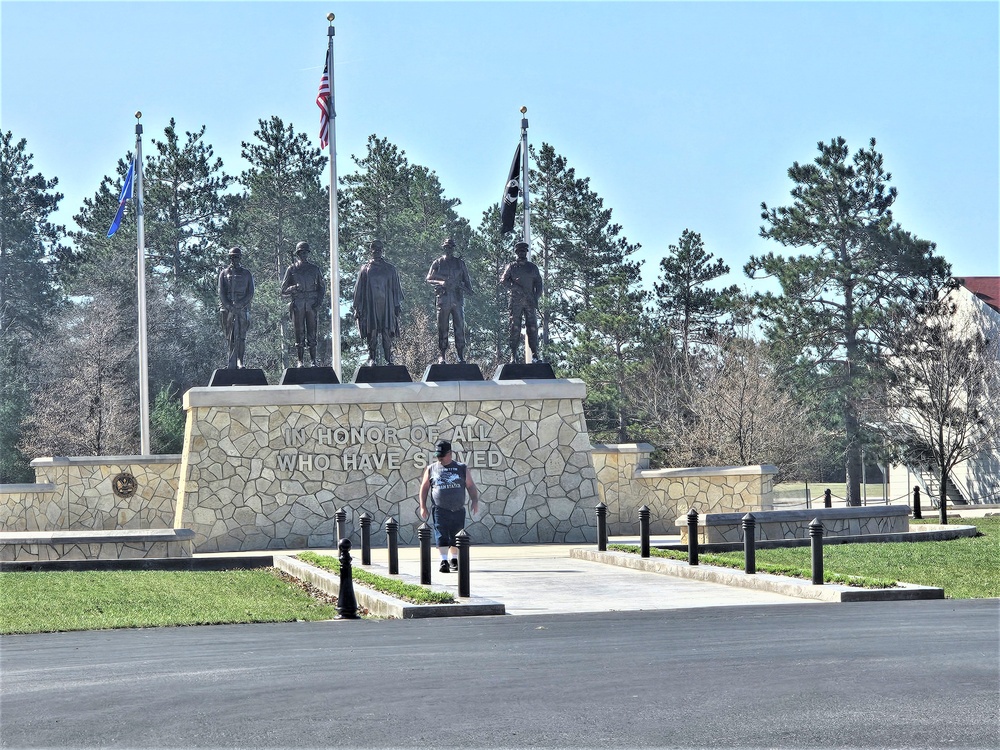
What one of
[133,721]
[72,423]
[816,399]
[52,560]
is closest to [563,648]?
[133,721]

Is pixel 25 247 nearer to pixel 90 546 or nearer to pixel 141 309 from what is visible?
pixel 141 309

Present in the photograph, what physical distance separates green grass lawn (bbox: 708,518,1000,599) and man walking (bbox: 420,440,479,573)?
168 inches

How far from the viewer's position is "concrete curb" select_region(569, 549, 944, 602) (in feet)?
47.2

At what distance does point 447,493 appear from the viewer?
57.1ft

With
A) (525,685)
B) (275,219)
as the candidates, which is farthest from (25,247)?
(525,685)

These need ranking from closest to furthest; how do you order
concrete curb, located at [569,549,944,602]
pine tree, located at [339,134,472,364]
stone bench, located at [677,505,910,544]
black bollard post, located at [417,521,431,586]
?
concrete curb, located at [569,549,944,602] → black bollard post, located at [417,521,431,586] → stone bench, located at [677,505,910,544] → pine tree, located at [339,134,472,364]

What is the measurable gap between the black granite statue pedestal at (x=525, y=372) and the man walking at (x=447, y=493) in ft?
35.2

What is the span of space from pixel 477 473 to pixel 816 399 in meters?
27.0

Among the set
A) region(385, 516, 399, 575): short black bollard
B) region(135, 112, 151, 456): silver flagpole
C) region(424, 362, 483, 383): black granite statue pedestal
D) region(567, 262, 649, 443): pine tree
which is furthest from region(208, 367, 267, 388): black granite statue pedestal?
region(567, 262, 649, 443): pine tree

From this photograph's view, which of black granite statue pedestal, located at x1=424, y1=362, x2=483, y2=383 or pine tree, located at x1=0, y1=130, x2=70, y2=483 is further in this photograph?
pine tree, located at x1=0, y1=130, x2=70, y2=483

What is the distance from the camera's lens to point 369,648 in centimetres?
1109

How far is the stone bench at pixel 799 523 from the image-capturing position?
23.0 m

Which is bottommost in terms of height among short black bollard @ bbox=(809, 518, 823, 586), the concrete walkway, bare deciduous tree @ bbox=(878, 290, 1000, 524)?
the concrete walkway

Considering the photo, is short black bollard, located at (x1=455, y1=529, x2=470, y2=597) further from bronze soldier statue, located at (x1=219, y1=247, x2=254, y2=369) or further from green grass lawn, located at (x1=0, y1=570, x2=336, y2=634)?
bronze soldier statue, located at (x1=219, y1=247, x2=254, y2=369)
